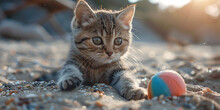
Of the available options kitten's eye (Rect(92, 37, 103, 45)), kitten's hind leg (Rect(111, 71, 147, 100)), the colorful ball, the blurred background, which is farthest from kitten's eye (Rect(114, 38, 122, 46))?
the blurred background

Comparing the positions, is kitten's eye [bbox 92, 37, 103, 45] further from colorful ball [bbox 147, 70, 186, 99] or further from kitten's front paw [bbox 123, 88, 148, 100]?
colorful ball [bbox 147, 70, 186, 99]

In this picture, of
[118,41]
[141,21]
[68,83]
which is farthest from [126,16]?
[141,21]

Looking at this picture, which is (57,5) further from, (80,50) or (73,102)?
(73,102)

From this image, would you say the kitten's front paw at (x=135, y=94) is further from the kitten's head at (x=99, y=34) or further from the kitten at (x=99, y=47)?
the kitten's head at (x=99, y=34)

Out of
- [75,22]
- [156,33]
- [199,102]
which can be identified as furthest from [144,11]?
[199,102]

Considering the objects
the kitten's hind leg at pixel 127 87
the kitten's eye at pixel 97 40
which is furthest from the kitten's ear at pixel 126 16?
the kitten's hind leg at pixel 127 87

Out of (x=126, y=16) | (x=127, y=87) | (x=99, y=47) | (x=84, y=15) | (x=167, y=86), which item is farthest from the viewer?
(x=126, y=16)

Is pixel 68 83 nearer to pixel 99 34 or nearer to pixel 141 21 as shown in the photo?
pixel 99 34

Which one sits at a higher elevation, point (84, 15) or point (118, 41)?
point (84, 15)
